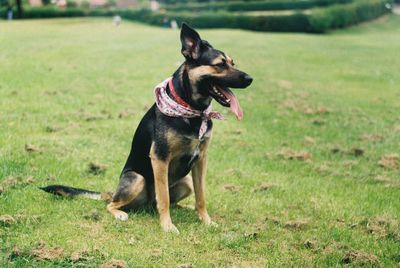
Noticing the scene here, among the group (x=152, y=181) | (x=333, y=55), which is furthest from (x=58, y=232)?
(x=333, y=55)

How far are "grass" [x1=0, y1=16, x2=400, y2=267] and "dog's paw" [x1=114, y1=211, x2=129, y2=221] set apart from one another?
10 cm

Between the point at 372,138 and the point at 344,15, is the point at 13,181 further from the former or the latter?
the point at 344,15

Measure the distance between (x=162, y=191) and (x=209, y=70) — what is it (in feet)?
4.40

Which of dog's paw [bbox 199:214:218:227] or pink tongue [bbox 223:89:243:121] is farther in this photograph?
dog's paw [bbox 199:214:218:227]

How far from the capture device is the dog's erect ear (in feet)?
19.2

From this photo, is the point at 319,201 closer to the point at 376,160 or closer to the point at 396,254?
the point at 396,254

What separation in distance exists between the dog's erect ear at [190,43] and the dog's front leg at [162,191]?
111cm

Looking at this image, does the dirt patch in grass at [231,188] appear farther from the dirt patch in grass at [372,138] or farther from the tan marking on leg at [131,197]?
the dirt patch in grass at [372,138]

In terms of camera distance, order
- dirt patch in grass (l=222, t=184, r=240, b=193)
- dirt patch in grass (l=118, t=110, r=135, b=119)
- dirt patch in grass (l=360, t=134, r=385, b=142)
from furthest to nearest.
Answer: dirt patch in grass (l=118, t=110, r=135, b=119) < dirt patch in grass (l=360, t=134, r=385, b=142) < dirt patch in grass (l=222, t=184, r=240, b=193)

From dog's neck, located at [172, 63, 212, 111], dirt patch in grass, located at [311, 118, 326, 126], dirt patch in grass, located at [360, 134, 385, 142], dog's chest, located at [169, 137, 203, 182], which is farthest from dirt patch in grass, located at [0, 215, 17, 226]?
dirt patch in grass, located at [311, 118, 326, 126]

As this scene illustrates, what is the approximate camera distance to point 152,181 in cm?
636

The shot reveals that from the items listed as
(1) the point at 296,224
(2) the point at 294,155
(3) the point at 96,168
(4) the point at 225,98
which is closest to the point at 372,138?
(2) the point at 294,155

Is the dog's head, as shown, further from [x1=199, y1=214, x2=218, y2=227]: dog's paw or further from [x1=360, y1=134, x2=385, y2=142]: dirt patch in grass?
[x1=360, y1=134, x2=385, y2=142]: dirt patch in grass

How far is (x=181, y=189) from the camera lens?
6652 mm
